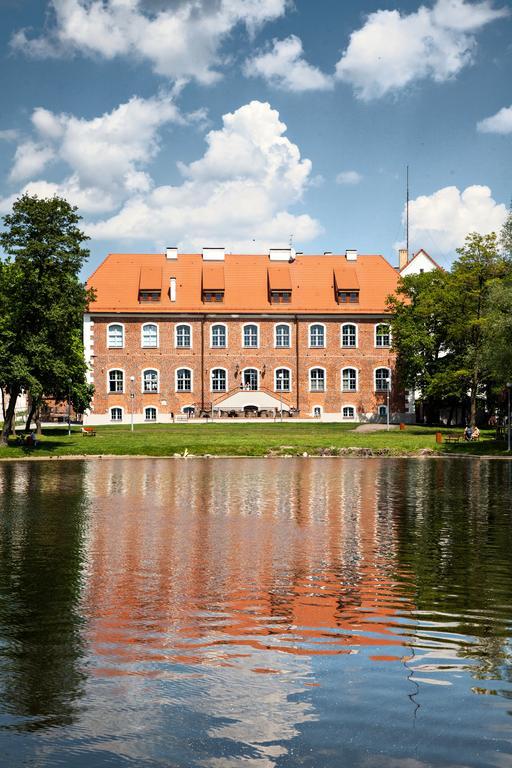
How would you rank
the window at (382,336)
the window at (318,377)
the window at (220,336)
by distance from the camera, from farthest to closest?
the window at (382,336) → the window at (318,377) → the window at (220,336)

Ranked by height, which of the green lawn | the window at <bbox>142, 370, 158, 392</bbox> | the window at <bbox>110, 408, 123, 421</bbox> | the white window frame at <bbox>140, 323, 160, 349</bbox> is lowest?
the green lawn

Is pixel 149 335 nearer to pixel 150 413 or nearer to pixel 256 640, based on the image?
pixel 150 413

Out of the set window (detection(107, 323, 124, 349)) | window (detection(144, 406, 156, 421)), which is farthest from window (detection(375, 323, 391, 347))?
window (detection(107, 323, 124, 349))

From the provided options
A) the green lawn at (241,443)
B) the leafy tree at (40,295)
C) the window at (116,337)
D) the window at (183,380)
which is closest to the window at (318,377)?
the window at (183,380)

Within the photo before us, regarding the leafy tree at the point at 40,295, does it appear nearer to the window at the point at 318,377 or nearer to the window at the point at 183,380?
the window at the point at 183,380

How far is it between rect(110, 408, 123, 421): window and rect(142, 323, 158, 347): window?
19.8 feet

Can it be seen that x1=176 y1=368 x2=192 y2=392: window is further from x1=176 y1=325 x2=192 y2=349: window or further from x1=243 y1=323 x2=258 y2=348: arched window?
x1=243 y1=323 x2=258 y2=348: arched window

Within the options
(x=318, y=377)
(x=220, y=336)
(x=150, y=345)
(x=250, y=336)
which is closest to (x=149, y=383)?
(x=150, y=345)

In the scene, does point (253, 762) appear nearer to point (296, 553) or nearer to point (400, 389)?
point (296, 553)

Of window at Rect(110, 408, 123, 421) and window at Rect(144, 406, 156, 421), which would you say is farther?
window at Rect(144, 406, 156, 421)

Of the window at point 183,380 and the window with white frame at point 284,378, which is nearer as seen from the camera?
the window at point 183,380

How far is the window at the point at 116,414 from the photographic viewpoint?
238 feet

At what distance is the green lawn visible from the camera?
45875 millimetres

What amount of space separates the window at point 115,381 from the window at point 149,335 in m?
3.35
